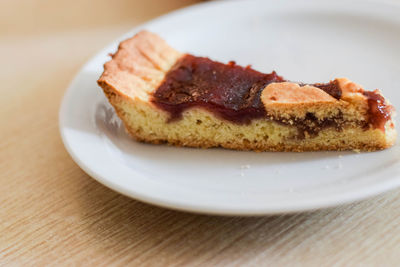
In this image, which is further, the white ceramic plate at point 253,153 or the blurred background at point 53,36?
the blurred background at point 53,36

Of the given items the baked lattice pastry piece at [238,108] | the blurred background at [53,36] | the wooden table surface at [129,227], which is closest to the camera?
the wooden table surface at [129,227]

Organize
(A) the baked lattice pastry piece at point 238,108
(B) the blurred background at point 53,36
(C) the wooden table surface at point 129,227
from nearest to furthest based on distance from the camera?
(C) the wooden table surface at point 129,227
(A) the baked lattice pastry piece at point 238,108
(B) the blurred background at point 53,36

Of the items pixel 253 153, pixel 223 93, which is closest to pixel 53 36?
pixel 223 93

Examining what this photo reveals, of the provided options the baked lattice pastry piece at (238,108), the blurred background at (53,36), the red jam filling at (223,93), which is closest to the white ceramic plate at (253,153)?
the baked lattice pastry piece at (238,108)

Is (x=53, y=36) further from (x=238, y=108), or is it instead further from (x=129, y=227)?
(x=129, y=227)

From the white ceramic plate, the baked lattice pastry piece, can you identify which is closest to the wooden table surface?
the white ceramic plate

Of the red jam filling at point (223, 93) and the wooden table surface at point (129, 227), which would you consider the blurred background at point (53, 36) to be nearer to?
the wooden table surface at point (129, 227)

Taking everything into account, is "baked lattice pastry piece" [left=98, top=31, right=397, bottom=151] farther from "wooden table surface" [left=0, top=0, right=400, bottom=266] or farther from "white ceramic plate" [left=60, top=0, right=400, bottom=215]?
"wooden table surface" [left=0, top=0, right=400, bottom=266]
